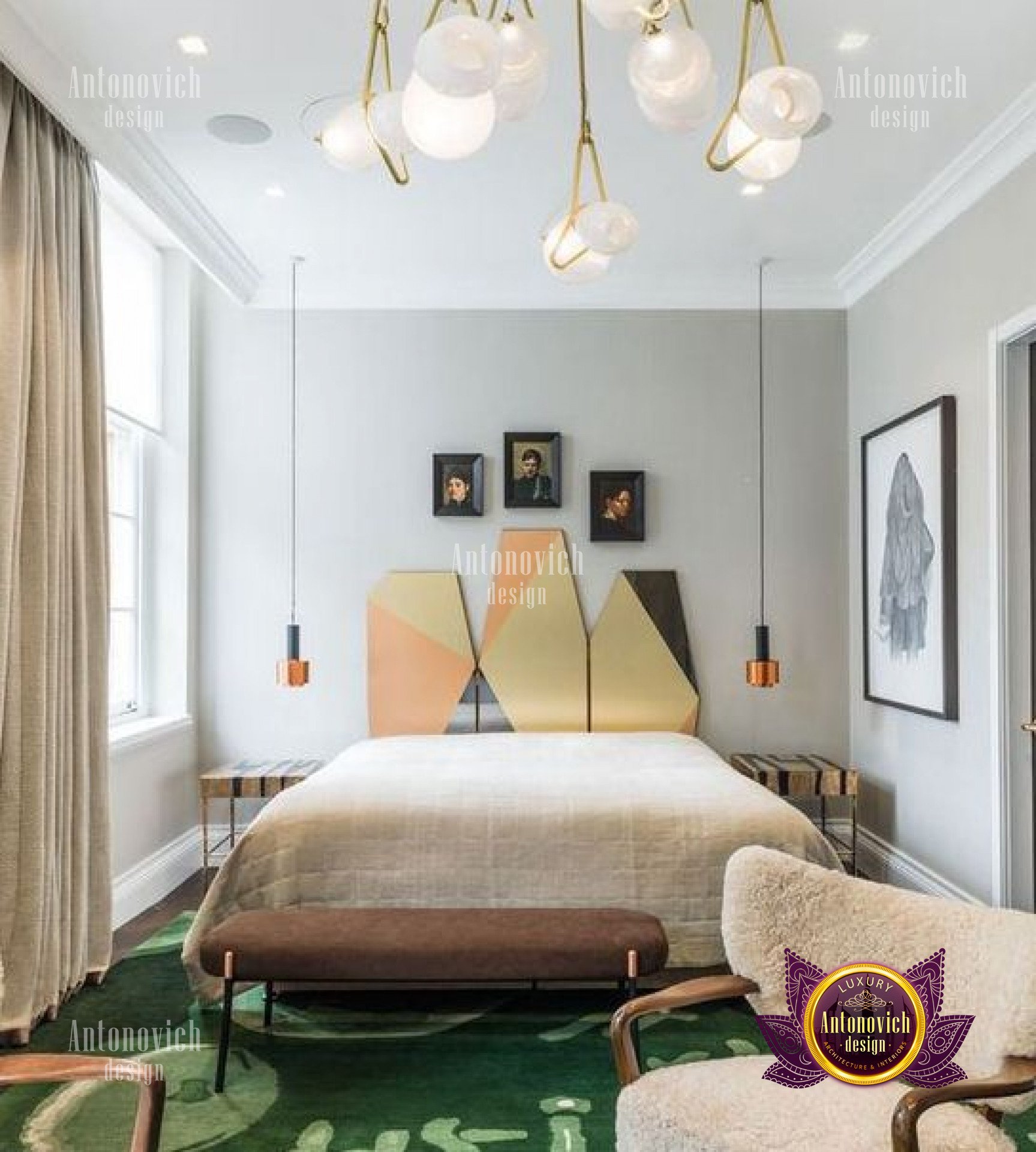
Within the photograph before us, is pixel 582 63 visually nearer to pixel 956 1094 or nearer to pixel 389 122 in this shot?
pixel 389 122

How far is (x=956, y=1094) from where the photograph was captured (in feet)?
4.59

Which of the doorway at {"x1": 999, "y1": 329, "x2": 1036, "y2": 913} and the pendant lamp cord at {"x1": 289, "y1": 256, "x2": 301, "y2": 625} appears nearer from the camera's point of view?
the doorway at {"x1": 999, "y1": 329, "x2": 1036, "y2": 913}

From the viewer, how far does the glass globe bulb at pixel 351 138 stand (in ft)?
6.28

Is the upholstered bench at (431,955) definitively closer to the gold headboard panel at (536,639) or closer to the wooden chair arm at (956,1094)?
the wooden chair arm at (956,1094)

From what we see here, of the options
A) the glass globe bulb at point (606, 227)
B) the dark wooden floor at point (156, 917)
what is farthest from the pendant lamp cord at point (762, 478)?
the dark wooden floor at point (156, 917)

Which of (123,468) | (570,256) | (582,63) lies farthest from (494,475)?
(582,63)

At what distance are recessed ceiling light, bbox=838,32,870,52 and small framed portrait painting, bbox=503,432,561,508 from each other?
215 cm

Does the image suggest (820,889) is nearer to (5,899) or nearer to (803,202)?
(5,899)

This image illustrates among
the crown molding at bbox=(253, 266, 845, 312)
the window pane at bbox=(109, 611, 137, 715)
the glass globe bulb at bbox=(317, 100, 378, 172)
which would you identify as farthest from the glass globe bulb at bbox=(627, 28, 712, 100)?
the window pane at bbox=(109, 611, 137, 715)

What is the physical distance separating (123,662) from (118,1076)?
2.97 metres

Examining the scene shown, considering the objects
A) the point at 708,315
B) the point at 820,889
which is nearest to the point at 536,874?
the point at 820,889

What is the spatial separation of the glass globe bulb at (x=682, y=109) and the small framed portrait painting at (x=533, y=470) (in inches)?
106

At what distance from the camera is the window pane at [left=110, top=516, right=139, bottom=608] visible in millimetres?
4078

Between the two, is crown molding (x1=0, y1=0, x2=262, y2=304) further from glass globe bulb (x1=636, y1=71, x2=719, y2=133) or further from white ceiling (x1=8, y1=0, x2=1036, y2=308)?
glass globe bulb (x1=636, y1=71, x2=719, y2=133)
